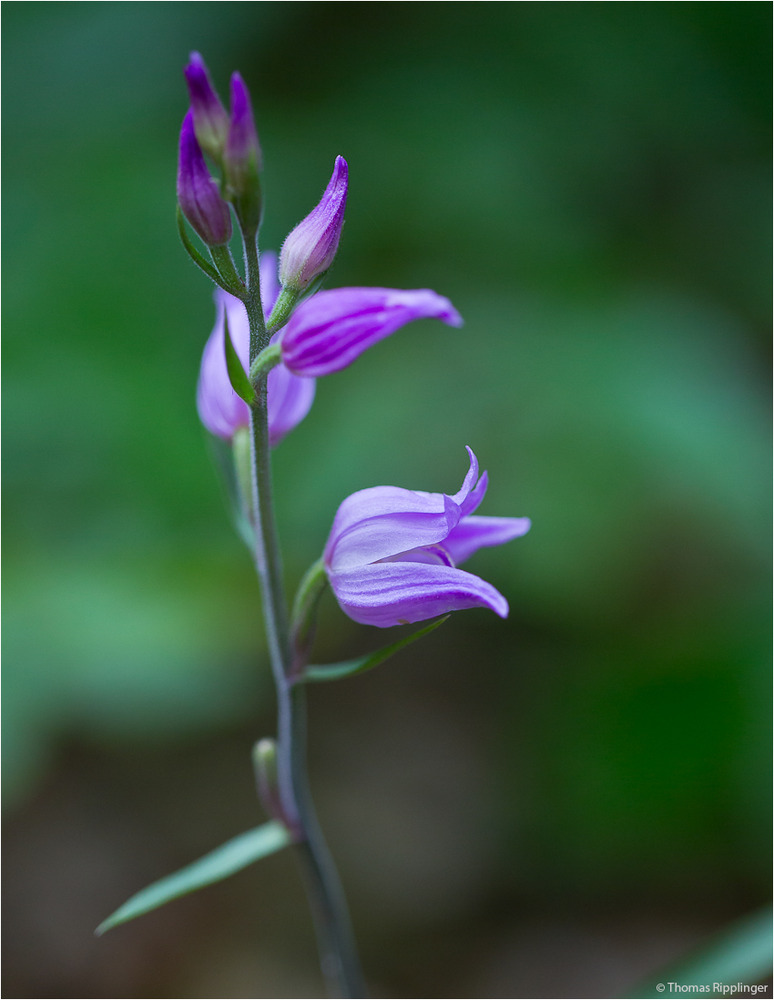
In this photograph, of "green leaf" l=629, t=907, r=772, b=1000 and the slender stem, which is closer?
the slender stem

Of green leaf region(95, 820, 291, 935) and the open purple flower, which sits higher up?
the open purple flower

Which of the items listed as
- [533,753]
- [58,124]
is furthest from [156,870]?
Answer: [58,124]

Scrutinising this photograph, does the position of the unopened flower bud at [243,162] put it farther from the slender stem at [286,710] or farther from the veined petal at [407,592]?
the veined petal at [407,592]

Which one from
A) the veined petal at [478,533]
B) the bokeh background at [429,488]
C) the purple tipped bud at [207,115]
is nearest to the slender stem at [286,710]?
the purple tipped bud at [207,115]

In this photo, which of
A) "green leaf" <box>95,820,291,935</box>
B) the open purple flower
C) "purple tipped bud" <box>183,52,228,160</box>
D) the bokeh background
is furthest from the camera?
the bokeh background

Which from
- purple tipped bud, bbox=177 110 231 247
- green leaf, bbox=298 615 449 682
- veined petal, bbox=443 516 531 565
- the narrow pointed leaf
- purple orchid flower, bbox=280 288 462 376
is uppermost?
purple tipped bud, bbox=177 110 231 247

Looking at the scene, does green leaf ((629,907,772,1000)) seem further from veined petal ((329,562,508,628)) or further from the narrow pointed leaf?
the narrow pointed leaf

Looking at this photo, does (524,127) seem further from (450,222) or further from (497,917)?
(497,917)

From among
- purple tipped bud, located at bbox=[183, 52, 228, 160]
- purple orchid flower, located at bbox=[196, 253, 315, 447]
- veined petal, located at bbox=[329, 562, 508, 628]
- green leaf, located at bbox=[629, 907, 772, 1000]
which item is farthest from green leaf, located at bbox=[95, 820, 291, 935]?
purple tipped bud, located at bbox=[183, 52, 228, 160]
